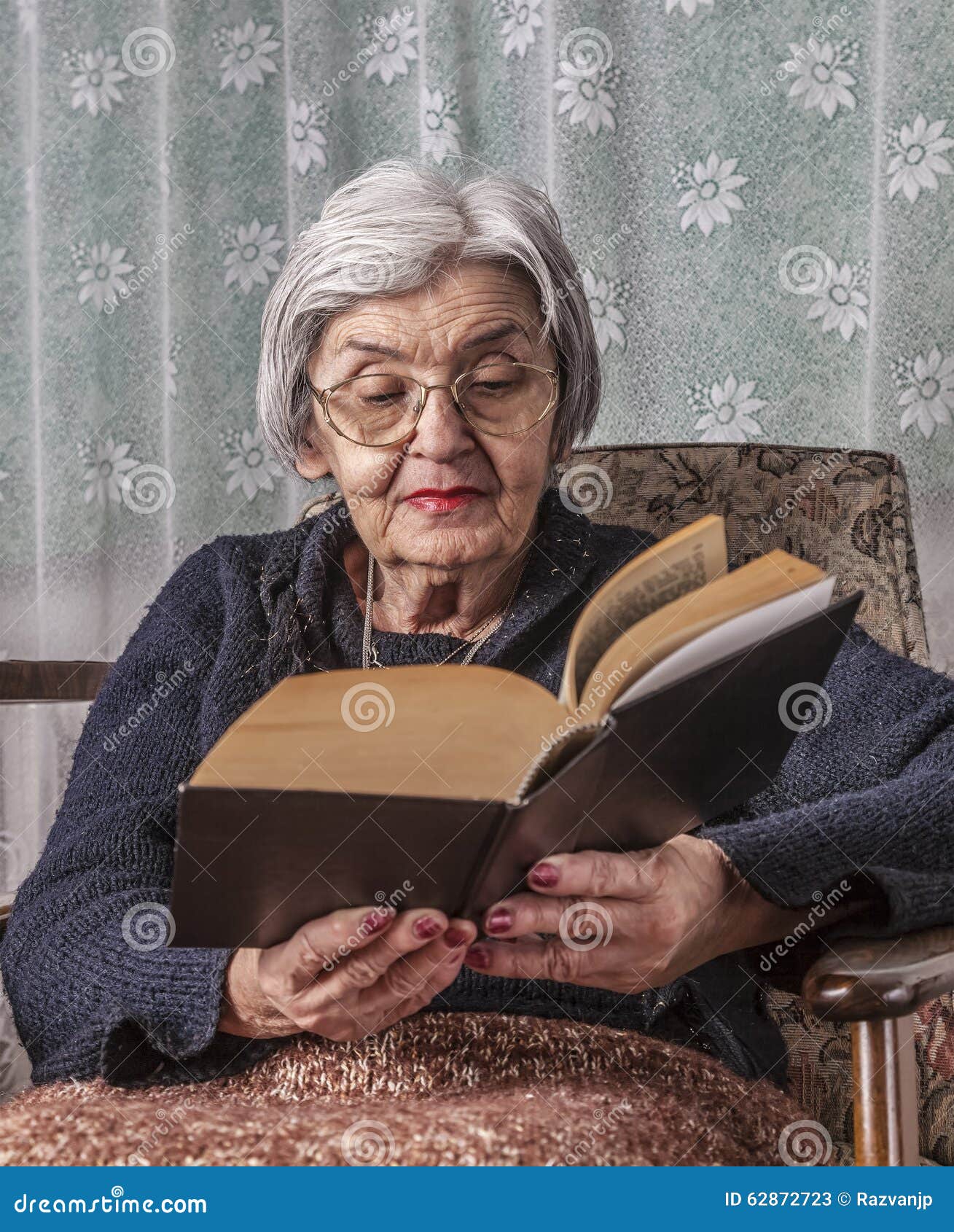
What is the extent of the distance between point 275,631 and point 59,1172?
1.71 ft

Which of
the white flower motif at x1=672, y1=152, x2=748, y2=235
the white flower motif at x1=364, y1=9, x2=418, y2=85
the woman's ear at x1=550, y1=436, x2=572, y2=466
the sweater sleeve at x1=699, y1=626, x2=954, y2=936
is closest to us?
the sweater sleeve at x1=699, y1=626, x2=954, y2=936

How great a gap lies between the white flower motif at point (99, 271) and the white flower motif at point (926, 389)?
1.10m

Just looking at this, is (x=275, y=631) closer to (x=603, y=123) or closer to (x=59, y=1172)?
(x=59, y=1172)

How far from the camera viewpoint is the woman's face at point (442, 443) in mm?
1023

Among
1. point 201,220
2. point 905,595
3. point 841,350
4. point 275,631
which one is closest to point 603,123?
point 841,350

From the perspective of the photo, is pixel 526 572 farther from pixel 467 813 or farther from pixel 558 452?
pixel 467 813

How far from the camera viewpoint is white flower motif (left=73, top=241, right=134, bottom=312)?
1.67 metres

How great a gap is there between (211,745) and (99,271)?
0.97m

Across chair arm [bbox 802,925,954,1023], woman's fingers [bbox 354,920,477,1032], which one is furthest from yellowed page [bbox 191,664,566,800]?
chair arm [bbox 802,925,954,1023]

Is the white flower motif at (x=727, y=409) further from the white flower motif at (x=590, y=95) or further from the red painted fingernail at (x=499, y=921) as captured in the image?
the red painted fingernail at (x=499, y=921)

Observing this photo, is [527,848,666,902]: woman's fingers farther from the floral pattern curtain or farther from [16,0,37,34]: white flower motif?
[16,0,37,34]: white flower motif

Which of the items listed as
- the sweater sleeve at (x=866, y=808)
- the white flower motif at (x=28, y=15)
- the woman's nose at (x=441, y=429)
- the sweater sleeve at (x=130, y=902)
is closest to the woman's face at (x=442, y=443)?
the woman's nose at (x=441, y=429)

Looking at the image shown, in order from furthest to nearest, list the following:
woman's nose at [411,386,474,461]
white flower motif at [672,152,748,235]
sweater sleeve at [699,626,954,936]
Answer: white flower motif at [672,152,748,235] → woman's nose at [411,386,474,461] → sweater sleeve at [699,626,954,936]

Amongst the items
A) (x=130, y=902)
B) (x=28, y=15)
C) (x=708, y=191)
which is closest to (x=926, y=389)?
(x=708, y=191)
